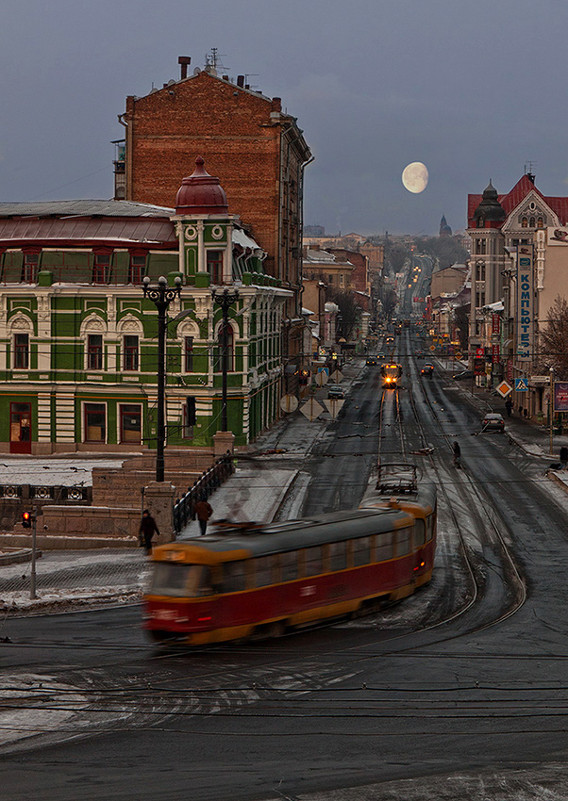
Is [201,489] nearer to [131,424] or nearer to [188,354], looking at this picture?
[188,354]

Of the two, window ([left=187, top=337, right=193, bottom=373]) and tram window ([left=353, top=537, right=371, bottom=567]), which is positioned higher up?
window ([left=187, top=337, right=193, bottom=373])

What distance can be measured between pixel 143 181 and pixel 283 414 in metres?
19.3

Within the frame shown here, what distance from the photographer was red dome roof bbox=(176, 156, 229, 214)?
59719 millimetres

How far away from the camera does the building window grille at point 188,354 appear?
59.3m

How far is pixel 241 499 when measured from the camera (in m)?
45.8

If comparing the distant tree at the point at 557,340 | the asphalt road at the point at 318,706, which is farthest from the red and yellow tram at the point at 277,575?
the distant tree at the point at 557,340

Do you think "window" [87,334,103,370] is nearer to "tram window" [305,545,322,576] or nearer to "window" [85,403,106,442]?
"window" [85,403,106,442]

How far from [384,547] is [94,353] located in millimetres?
35153

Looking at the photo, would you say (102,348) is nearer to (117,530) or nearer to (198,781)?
(117,530)

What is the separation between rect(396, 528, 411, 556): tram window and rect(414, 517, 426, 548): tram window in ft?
1.87

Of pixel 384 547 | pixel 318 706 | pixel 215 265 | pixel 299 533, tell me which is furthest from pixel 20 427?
pixel 318 706

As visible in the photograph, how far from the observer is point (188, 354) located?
59156 mm

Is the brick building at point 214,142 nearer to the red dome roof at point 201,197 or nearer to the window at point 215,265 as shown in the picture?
the red dome roof at point 201,197

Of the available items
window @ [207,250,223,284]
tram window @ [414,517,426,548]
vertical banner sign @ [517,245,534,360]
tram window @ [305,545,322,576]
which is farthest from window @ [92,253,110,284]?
tram window @ [305,545,322,576]
